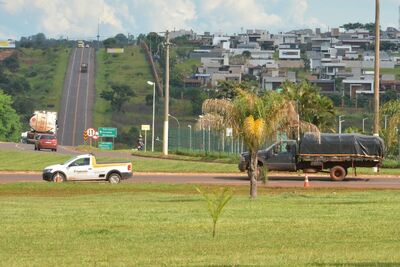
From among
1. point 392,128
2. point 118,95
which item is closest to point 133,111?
point 118,95

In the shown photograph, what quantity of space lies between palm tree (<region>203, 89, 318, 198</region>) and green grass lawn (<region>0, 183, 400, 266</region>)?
2.12 meters

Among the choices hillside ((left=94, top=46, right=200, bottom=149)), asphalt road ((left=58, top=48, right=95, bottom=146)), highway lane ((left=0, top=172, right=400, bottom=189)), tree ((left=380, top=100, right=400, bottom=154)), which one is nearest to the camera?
highway lane ((left=0, top=172, right=400, bottom=189))

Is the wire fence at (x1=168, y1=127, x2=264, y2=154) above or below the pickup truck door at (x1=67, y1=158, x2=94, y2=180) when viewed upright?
above

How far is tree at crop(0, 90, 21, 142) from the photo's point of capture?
147 meters

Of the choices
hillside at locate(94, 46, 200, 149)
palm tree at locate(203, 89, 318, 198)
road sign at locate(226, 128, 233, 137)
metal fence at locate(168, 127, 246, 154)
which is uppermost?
hillside at locate(94, 46, 200, 149)

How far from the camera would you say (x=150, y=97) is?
167m

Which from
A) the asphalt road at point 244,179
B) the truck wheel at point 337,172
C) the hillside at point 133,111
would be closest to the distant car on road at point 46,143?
the asphalt road at point 244,179

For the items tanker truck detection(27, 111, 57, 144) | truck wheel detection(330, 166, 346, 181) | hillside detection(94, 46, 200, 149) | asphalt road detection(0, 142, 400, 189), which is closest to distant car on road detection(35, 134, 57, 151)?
tanker truck detection(27, 111, 57, 144)

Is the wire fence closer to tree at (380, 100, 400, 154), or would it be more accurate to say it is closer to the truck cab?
tree at (380, 100, 400, 154)

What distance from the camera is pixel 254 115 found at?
35.8m

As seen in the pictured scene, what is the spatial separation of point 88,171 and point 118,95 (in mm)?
115935

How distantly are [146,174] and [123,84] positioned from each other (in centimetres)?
12303

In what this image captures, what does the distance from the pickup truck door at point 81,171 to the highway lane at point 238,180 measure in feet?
5.40

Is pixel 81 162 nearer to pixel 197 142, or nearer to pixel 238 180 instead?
pixel 238 180
